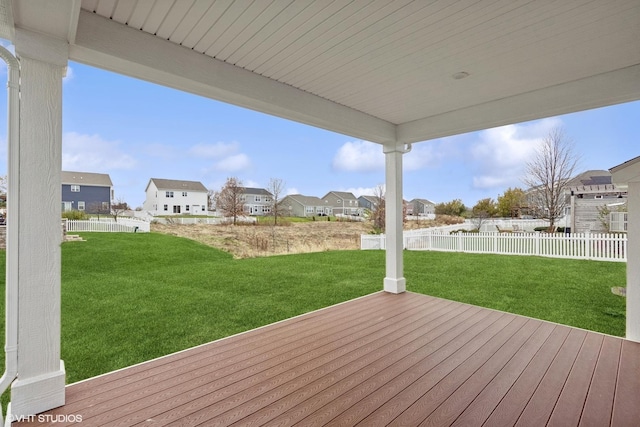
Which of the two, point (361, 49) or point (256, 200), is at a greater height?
point (361, 49)

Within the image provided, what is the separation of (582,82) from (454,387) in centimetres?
285

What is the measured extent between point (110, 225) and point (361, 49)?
5.88m

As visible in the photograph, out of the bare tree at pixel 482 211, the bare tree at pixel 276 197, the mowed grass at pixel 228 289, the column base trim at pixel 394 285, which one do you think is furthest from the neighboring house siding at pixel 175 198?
the bare tree at pixel 482 211

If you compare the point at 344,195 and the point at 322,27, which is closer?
the point at 322,27

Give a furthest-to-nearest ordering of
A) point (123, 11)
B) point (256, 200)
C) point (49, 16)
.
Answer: point (256, 200) < point (123, 11) < point (49, 16)

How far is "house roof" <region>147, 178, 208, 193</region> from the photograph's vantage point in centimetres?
606

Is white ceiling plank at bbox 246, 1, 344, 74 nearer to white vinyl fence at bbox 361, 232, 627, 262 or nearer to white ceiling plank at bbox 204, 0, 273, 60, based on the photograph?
white ceiling plank at bbox 204, 0, 273, 60

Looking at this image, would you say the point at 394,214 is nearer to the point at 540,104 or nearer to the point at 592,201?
the point at 540,104

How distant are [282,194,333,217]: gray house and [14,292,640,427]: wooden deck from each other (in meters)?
6.08

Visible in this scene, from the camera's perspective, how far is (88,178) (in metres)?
4.97

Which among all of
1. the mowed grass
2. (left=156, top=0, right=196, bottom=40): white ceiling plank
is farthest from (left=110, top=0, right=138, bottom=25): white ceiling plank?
the mowed grass

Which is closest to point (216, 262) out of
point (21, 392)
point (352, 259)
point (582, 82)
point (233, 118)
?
point (352, 259)

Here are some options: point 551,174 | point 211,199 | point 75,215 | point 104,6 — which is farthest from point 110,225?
point 551,174

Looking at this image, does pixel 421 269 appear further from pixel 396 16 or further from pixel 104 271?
pixel 104 271
